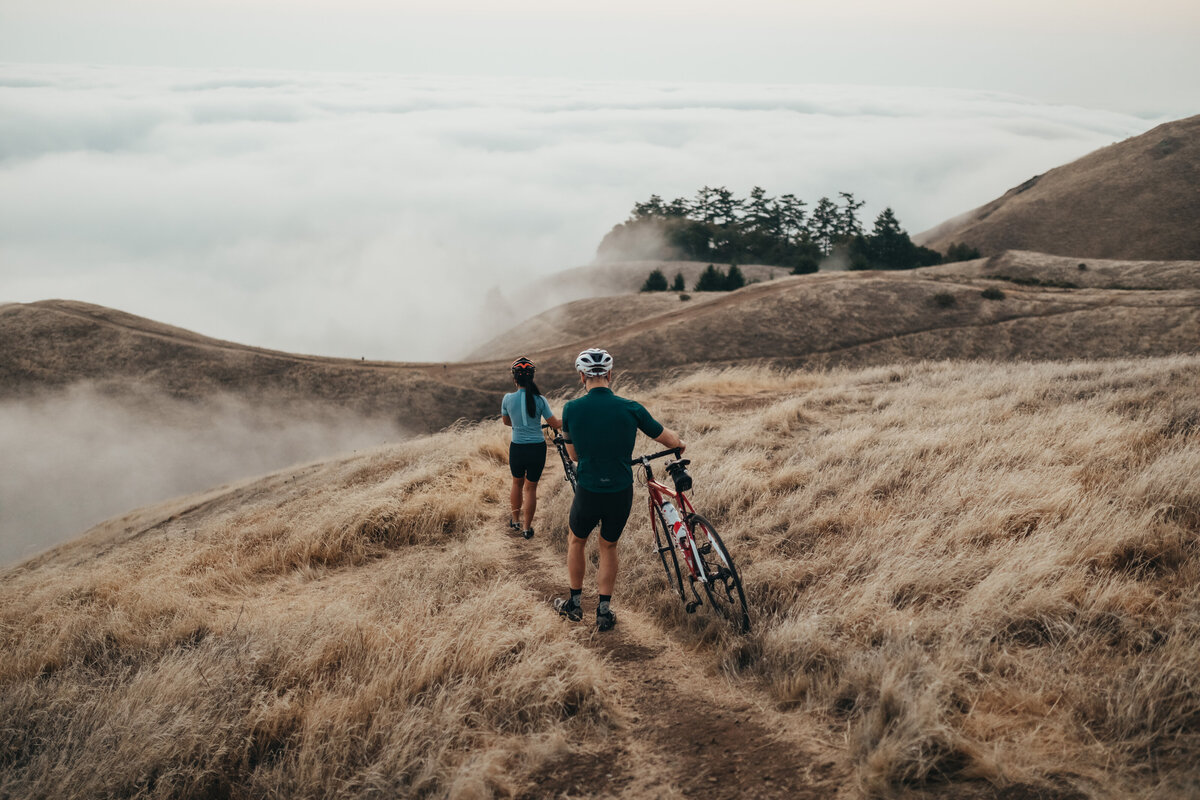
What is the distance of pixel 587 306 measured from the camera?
199 ft

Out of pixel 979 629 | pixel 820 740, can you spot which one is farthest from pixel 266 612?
pixel 979 629

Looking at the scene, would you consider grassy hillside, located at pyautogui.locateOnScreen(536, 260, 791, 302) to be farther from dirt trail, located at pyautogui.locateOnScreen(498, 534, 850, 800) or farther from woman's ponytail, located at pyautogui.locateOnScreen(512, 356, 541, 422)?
dirt trail, located at pyautogui.locateOnScreen(498, 534, 850, 800)

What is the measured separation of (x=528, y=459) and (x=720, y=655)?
442 cm

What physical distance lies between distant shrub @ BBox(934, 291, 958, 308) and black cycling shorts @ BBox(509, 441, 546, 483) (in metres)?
41.9

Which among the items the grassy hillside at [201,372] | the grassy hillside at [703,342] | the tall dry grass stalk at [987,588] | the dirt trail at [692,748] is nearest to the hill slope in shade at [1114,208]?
the grassy hillside at [703,342]

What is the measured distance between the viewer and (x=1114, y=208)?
279 ft

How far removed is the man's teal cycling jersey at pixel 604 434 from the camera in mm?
5613

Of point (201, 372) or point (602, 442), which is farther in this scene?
point (201, 372)

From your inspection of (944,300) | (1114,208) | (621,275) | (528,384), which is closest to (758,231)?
(621,275)

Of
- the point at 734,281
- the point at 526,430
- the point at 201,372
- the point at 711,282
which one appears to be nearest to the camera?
the point at 526,430

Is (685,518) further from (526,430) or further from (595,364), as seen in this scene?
(526,430)

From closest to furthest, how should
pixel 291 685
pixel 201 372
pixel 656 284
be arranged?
pixel 291 685
pixel 201 372
pixel 656 284

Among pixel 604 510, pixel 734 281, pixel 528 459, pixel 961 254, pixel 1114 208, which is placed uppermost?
pixel 1114 208

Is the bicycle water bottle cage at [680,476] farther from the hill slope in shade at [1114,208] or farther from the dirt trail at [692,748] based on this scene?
the hill slope in shade at [1114,208]
